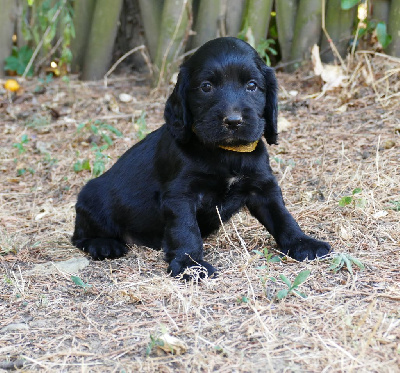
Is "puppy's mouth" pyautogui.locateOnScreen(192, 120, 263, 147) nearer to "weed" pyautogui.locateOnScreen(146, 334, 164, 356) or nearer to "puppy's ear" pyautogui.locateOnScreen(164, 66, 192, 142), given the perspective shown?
"puppy's ear" pyautogui.locateOnScreen(164, 66, 192, 142)

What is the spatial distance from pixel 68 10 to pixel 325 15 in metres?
2.79

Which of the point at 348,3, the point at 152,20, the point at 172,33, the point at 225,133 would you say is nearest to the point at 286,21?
the point at 348,3

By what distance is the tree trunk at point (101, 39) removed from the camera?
7191 millimetres

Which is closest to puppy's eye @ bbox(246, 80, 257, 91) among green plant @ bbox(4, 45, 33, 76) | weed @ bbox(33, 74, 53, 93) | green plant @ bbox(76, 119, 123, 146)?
green plant @ bbox(76, 119, 123, 146)

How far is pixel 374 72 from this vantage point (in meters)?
6.37

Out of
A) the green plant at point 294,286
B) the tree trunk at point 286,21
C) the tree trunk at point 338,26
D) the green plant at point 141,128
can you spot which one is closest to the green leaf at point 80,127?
the green plant at point 141,128

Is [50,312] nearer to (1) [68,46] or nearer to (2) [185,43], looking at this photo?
(2) [185,43]

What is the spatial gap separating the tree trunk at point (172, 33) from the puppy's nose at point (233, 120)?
A: 11.8 feet

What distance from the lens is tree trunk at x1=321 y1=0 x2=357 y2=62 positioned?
21.4ft

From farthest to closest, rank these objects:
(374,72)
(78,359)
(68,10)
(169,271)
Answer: (68,10)
(374,72)
(169,271)
(78,359)

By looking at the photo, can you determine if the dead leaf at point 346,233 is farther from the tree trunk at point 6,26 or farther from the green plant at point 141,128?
the tree trunk at point 6,26

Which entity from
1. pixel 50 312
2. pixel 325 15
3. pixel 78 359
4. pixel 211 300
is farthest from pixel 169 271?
pixel 325 15

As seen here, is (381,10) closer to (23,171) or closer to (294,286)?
(23,171)

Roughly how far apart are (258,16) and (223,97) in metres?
3.55
